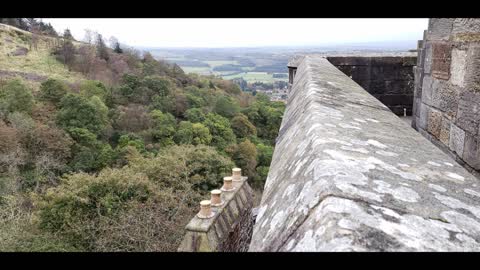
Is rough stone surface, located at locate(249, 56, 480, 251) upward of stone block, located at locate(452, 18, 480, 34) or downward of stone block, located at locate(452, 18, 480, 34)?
downward

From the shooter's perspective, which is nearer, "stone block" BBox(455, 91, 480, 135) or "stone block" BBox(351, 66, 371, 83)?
"stone block" BBox(455, 91, 480, 135)

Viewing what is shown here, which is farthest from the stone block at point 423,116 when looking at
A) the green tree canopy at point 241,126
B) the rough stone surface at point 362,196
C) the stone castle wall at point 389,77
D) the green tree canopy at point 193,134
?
the green tree canopy at point 241,126

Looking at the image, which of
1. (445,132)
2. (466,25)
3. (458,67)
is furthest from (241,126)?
(466,25)

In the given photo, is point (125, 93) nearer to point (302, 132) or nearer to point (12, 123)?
point (12, 123)

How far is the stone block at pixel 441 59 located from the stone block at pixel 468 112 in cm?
35

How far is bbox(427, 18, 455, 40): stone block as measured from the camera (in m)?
2.81

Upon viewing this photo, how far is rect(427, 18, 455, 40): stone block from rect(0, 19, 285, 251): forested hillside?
1293 centimetres

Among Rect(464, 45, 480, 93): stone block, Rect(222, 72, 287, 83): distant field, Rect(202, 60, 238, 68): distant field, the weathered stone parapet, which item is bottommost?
Rect(222, 72, 287, 83): distant field

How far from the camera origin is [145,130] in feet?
103

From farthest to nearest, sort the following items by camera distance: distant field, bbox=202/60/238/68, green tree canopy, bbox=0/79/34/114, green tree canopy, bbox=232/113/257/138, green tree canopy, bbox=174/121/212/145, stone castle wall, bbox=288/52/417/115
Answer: distant field, bbox=202/60/238/68 < green tree canopy, bbox=232/113/257/138 < green tree canopy, bbox=174/121/212/145 < green tree canopy, bbox=0/79/34/114 < stone castle wall, bbox=288/52/417/115

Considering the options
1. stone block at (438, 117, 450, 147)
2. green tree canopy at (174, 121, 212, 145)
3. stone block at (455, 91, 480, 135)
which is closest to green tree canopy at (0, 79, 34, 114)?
green tree canopy at (174, 121, 212, 145)

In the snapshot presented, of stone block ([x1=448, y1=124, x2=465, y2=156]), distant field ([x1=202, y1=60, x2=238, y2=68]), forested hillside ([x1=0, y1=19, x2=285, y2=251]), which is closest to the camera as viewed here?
stone block ([x1=448, y1=124, x2=465, y2=156])

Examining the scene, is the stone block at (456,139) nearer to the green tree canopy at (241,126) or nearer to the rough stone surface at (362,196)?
the rough stone surface at (362,196)

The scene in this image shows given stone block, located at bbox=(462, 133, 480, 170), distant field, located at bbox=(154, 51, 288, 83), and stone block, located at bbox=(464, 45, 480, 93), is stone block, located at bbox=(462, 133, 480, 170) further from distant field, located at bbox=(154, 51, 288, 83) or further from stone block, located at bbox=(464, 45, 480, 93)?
distant field, located at bbox=(154, 51, 288, 83)
